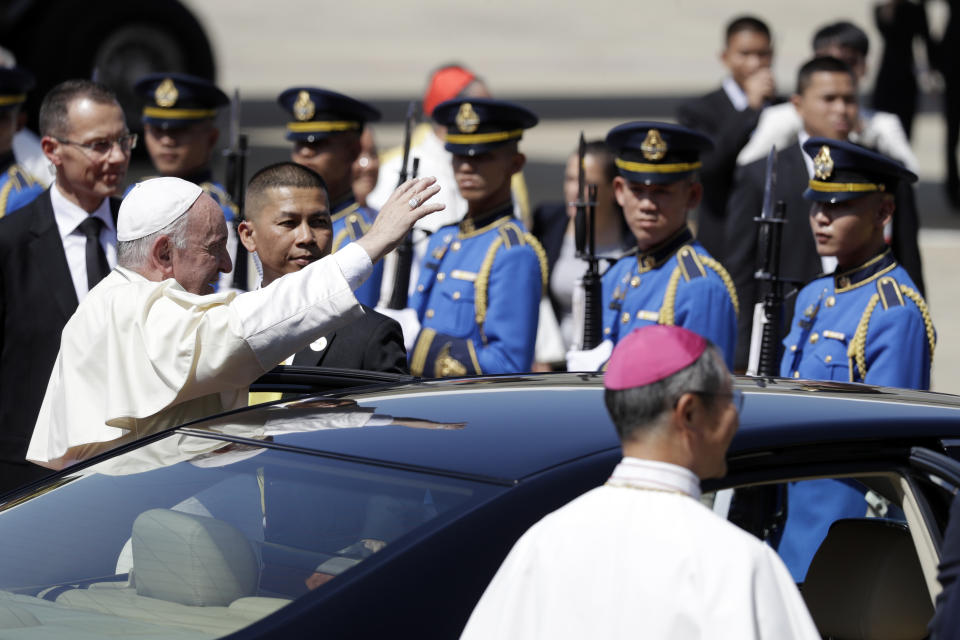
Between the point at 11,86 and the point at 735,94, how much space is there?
3.82 meters

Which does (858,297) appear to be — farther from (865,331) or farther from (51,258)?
(51,258)

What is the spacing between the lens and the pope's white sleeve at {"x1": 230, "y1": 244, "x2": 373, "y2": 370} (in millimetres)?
3227

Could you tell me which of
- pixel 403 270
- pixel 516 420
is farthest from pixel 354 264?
pixel 403 270

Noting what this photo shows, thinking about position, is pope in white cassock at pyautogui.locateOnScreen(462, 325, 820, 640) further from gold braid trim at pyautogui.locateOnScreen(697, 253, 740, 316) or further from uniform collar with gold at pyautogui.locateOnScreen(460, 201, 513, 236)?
uniform collar with gold at pyautogui.locateOnScreen(460, 201, 513, 236)

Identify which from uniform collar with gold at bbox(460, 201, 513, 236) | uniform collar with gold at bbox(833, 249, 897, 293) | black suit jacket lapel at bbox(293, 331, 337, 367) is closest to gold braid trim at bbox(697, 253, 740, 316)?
uniform collar with gold at bbox(833, 249, 897, 293)

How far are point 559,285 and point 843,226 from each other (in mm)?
2306

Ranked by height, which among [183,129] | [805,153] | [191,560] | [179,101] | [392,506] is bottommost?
[191,560]

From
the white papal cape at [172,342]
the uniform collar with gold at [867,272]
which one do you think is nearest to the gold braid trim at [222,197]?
the uniform collar with gold at [867,272]

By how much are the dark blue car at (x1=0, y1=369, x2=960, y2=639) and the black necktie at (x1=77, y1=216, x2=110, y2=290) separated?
5.37 feet

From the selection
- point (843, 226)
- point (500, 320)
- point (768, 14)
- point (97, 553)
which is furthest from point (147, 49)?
point (768, 14)

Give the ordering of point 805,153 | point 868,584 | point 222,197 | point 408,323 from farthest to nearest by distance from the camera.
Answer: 1. point 222,197
2. point 805,153
3. point 408,323
4. point 868,584

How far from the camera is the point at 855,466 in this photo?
9.12 ft

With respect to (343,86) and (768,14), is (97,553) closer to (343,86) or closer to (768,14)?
(343,86)

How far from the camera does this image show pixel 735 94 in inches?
330
